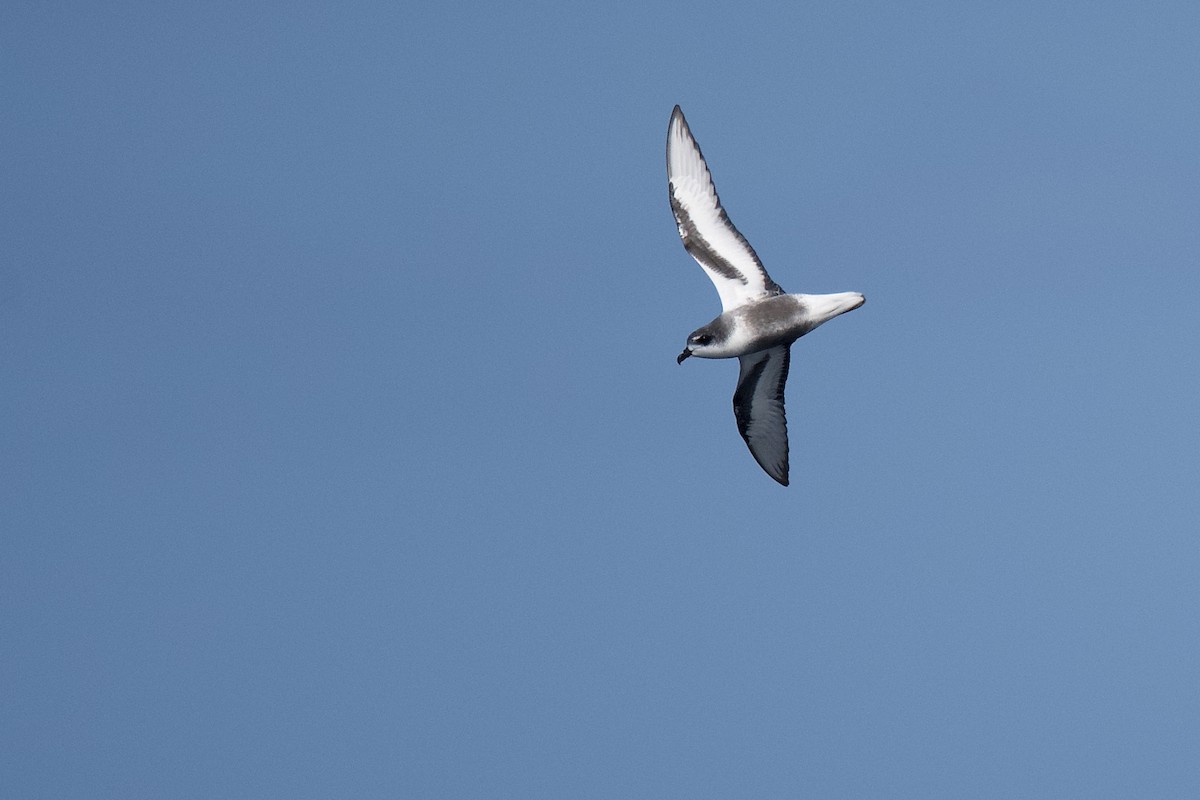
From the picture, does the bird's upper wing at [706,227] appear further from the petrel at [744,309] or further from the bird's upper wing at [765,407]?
the bird's upper wing at [765,407]

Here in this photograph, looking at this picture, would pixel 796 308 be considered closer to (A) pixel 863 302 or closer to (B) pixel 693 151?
(A) pixel 863 302

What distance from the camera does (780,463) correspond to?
35.3 m

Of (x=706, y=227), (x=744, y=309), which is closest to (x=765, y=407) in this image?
(x=744, y=309)

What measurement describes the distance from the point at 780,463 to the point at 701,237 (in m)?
5.98

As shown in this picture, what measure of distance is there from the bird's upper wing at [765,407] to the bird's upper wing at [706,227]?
1703 mm

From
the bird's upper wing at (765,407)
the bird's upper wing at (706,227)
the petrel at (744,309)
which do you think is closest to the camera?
the petrel at (744,309)

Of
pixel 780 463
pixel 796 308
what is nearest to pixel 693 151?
pixel 796 308

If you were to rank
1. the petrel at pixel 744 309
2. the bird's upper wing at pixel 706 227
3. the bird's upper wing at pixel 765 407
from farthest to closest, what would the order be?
1. the bird's upper wing at pixel 765 407
2. the bird's upper wing at pixel 706 227
3. the petrel at pixel 744 309

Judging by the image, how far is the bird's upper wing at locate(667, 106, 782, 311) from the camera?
33000mm

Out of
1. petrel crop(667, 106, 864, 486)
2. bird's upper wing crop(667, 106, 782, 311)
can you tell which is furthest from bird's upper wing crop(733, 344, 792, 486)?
bird's upper wing crop(667, 106, 782, 311)

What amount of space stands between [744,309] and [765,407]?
3.13 meters

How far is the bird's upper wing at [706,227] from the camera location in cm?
3300

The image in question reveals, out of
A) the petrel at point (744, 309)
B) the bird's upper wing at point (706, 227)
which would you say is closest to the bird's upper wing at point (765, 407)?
the petrel at point (744, 309)

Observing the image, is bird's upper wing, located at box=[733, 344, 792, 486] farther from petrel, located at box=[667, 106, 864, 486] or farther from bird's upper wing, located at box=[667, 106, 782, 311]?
bird's upper wing, located at box=[667, 106, 782, 311]
